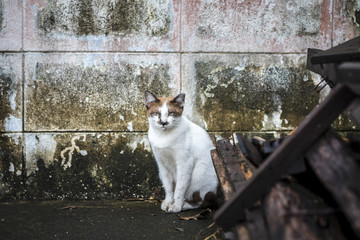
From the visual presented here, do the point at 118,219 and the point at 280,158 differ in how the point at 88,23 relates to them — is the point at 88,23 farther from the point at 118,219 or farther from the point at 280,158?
the point at 280,158

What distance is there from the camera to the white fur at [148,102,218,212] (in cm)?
367

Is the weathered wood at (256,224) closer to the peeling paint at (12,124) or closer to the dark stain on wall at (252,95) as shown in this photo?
the dark stain on wall at (252,95)

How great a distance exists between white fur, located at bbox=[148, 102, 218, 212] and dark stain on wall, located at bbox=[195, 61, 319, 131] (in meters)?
0.43

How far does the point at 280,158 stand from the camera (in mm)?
1372

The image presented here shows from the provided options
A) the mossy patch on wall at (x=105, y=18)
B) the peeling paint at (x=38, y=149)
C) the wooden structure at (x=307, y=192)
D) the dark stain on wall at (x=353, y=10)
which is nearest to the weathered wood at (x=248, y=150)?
the wooden structure at (x=307, y=192)

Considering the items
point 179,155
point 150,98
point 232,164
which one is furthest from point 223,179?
point 150,98

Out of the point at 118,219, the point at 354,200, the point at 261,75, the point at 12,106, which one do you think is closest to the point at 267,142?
the point at 354,200

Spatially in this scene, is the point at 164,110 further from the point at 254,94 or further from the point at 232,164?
the point at 232,164

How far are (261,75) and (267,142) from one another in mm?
2655

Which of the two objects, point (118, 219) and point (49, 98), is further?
point (49, 98)

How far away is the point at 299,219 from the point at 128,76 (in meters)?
3.17

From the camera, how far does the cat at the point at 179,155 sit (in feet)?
12.0

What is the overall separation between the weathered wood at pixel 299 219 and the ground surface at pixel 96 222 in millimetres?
1663

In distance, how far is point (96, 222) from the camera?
3275 millimetres
